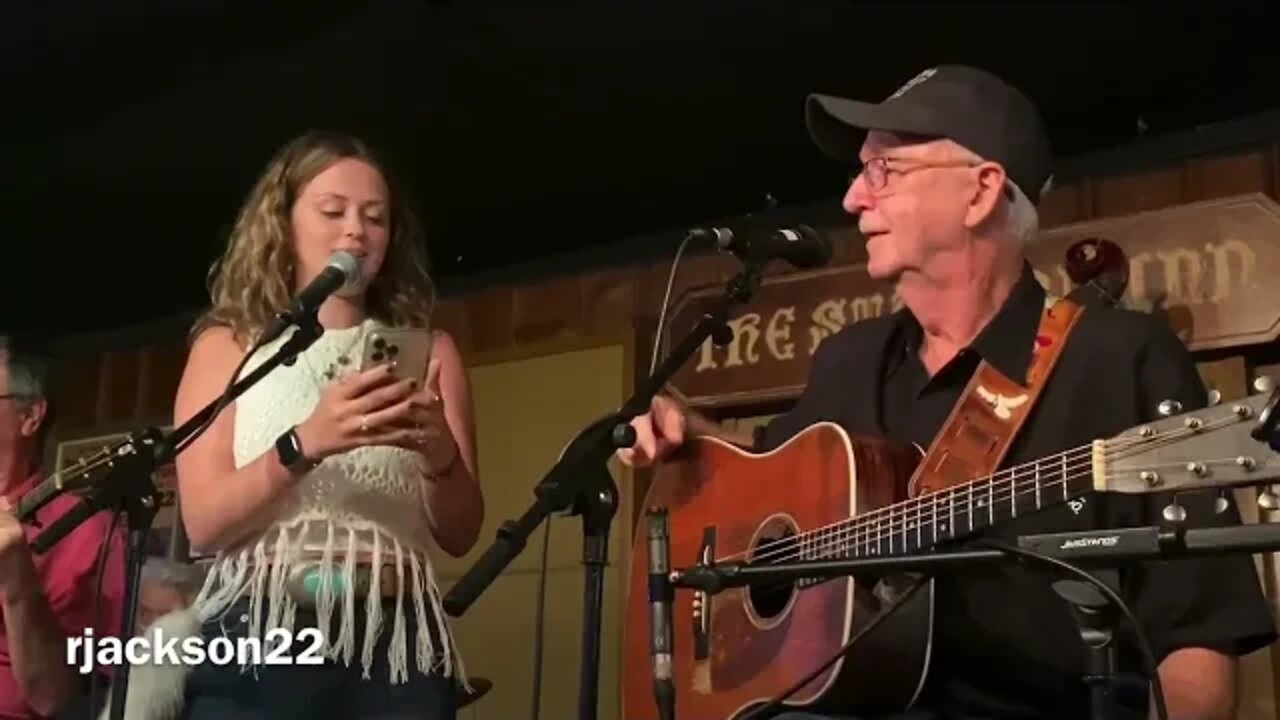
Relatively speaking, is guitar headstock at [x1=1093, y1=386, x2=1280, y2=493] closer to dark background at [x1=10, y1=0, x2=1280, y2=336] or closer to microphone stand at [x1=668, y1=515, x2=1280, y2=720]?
microphone stand at [x1=668, y1=515, x2=1280, y2=720]

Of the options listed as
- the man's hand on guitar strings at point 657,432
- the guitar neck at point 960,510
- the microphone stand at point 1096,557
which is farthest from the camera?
the man's hand on guitar strings at point 657,432

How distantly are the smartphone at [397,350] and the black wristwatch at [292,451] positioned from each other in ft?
0.36

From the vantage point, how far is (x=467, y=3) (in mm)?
2723

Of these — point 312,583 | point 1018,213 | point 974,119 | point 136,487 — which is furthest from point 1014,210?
point 136,487

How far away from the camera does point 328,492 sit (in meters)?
1.75

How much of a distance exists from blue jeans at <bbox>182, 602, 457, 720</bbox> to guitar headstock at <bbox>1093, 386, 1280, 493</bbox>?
83 cm

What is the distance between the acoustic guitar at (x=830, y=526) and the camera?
1.27 metres

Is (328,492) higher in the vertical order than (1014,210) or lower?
lower

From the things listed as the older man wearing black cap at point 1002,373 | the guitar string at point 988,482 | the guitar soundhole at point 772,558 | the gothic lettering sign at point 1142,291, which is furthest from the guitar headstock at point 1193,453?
the gothic lettering sign at point 1142,291

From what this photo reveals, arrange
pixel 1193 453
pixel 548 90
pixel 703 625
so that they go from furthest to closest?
pixel 548 90 < pixel 703 625 < pixel 1193 453

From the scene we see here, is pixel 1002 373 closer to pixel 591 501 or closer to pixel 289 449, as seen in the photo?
pixel 591 501

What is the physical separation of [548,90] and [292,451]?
1528mm

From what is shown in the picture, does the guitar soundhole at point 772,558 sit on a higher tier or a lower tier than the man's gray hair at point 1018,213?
lower

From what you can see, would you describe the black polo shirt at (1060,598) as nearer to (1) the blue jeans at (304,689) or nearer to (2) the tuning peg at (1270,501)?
(2) the tuning peg at (1270,501)
